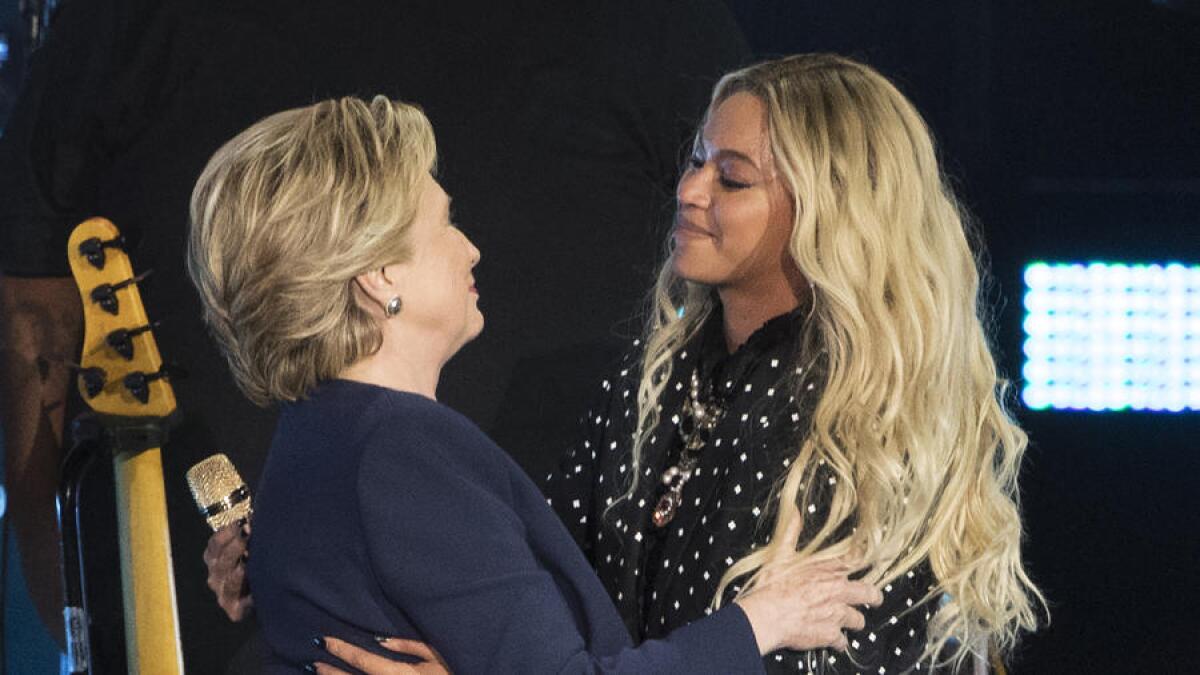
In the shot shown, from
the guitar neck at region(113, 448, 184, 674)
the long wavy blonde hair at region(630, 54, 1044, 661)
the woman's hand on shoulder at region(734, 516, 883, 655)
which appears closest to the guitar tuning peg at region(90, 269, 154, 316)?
the guitar neck at region(113, 448, 184, 674)

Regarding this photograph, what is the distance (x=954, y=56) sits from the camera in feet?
13.2

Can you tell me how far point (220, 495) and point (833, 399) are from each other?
88cm

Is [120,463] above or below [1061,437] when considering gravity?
above

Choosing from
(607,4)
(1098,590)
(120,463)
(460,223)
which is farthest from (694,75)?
(1098,590)

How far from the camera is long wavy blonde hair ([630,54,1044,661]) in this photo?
208cm

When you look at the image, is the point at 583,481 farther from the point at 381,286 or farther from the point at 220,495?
the point at 381,286

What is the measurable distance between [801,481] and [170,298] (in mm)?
1475

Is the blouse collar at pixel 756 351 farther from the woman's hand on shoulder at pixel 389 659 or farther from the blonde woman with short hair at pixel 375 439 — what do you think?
the woman's hand on shoulder at pixel 389 659

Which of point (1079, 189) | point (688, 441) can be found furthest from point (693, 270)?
point (1079, 189)

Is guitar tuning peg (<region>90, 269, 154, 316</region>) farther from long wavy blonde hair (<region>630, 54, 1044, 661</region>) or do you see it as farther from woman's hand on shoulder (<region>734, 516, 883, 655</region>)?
woman's hand on shoulder (<region>734, 516, 883, 655</region>)

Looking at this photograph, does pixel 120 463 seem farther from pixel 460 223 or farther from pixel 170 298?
pixel 460 223

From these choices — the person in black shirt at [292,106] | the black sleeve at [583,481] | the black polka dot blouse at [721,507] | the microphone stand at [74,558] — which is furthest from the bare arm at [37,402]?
the black polka dot blouse at [721,507]

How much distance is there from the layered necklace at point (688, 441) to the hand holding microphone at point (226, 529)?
55 cm

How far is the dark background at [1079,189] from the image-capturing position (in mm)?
4004
